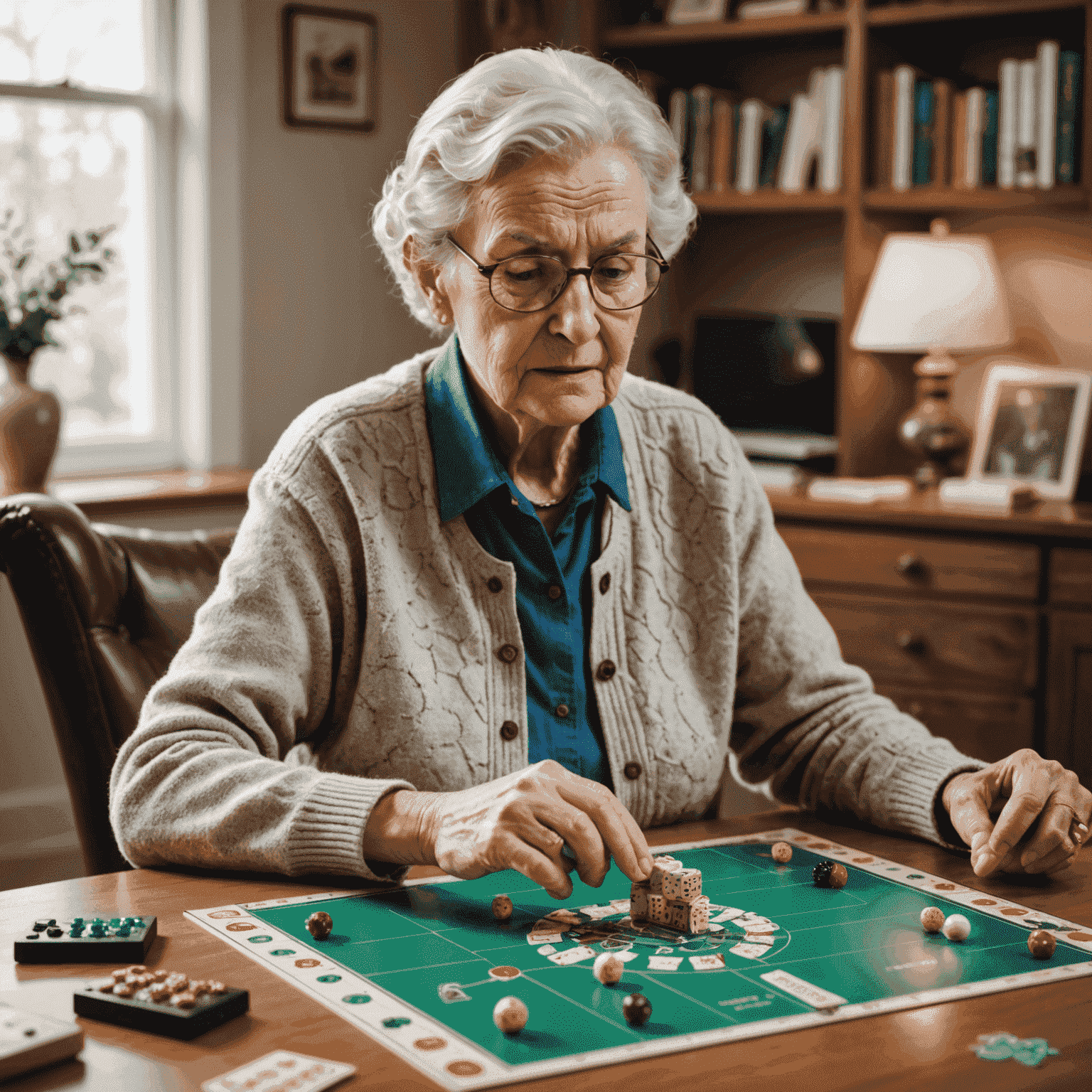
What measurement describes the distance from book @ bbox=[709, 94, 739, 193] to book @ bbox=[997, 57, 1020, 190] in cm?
73

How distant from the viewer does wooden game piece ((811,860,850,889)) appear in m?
1.24

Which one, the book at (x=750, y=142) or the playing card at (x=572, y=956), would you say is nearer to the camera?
the playing card at (x=572, y=956)

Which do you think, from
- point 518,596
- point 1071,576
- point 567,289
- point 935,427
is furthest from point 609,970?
point 935,427

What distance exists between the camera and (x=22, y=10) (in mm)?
3510

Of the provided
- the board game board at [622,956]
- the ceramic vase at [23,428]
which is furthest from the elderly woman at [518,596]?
the ceramic vase at [23,428]

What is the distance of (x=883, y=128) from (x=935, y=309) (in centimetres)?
52

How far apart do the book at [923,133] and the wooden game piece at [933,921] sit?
2830 millimetres

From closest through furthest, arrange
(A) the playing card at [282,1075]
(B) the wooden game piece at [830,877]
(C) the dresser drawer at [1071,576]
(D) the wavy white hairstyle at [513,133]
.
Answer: (A) the playing card at [282,1075]
(B) the wooden game piece at [830,877]
(D) the wavy white hairstyle at [513,133]
(C) the dresser drawer at [1071,576]

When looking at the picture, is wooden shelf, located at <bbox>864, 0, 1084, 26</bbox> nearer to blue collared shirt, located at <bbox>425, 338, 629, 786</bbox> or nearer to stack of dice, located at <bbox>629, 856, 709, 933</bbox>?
blue collared shirt, located at <bbox>425, 338, 629, 786</bbox>

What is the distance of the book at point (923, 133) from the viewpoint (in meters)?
3.58

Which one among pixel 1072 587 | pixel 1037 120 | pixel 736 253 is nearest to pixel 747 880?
pixel 1072 587

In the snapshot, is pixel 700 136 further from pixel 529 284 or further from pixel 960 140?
pixel 529 284

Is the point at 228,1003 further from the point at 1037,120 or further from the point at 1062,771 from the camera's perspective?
the point at 1037,120

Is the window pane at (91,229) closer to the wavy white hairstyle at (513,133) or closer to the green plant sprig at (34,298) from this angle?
the green plant sprig at (34,298)
